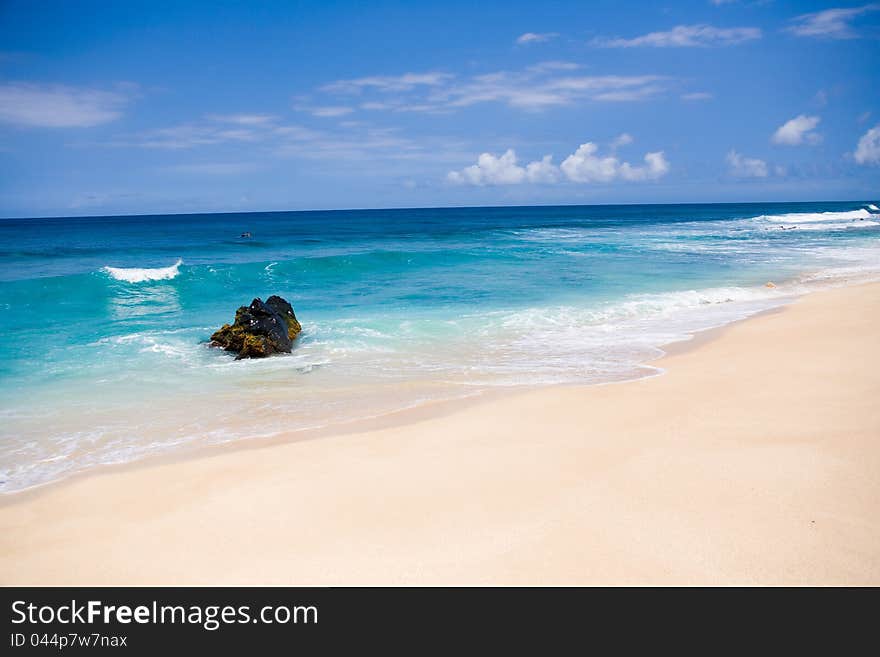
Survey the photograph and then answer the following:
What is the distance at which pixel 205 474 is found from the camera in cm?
479

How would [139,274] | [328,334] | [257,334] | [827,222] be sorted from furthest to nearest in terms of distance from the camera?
[827,222], [139,274], [328,334], [257,334]

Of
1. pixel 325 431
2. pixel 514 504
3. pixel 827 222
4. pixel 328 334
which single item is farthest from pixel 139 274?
pixel 827 222

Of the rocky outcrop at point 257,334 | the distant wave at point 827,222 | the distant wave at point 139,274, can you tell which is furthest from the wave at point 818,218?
the rocky outcrop at point 257,334

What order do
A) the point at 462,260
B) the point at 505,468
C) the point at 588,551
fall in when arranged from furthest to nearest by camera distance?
the point at 462,260 → the point at 505,468 → the point at 588,551

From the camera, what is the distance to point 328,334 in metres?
11.5

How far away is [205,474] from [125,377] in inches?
178

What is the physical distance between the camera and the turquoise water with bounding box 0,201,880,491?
6.50 m

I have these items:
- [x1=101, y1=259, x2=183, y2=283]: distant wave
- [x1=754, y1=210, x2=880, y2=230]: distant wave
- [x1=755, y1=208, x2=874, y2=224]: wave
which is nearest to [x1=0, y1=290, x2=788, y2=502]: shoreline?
[x1=101, y1=259, x2=183, y2=283]: distant wave

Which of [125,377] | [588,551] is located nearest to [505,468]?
[588,551]

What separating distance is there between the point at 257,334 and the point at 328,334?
1950mm

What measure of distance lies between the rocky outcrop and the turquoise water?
0.28 m

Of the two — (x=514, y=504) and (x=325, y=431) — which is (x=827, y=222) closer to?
(x=325, y=431)

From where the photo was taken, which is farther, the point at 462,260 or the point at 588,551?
the point at 462,260
